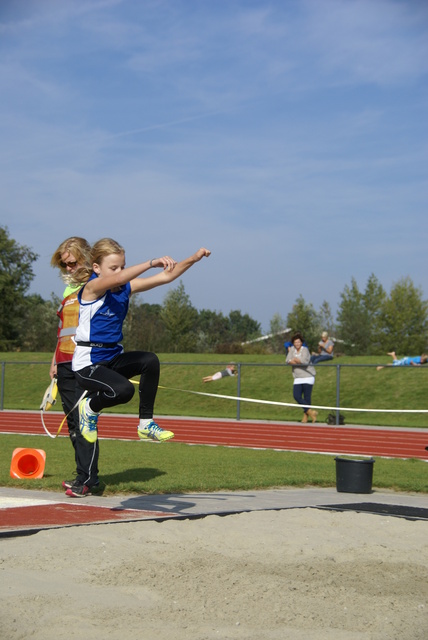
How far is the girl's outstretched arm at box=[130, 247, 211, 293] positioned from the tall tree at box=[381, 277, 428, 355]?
54.9 metres

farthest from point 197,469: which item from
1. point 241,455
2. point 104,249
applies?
point 104,249

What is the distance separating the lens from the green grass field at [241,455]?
369 inches

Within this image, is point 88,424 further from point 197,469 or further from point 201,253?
point 197,469

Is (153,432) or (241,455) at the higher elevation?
(153,432)

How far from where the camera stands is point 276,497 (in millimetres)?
8453

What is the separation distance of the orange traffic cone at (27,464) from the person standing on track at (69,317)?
2.87 feet

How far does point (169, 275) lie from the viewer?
6.36 meters

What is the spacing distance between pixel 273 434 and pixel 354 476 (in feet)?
27.6

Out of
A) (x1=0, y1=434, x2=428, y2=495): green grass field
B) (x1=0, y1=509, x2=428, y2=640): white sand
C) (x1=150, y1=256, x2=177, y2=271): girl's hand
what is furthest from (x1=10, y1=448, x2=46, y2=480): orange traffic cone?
(x1=150, y1=256, x2=177, y2=271): girl's hand

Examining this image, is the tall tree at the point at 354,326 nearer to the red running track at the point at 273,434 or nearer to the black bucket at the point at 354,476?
the red running track at the point at 273,434

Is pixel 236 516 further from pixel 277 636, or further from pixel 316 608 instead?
pixel 277 636

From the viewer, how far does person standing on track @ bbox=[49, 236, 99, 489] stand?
7906 mm

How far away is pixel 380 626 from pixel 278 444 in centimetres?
1200

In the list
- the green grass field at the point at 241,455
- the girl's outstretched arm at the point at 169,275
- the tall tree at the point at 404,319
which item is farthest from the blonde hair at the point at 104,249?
the tall tree at the point at 404,319
